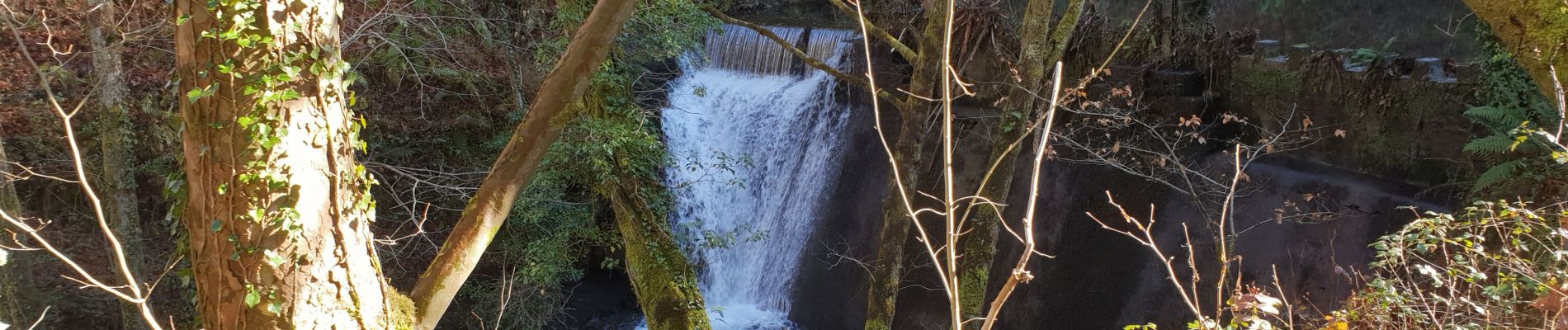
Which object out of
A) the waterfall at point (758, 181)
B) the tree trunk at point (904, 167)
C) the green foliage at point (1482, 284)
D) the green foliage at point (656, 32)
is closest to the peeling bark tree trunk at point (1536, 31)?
the green foliage at point (1482, 284)

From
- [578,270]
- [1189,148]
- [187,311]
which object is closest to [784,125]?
[578,270]

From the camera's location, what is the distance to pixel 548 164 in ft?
27.6

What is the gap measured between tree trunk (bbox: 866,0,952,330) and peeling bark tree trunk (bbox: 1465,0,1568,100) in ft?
12.4

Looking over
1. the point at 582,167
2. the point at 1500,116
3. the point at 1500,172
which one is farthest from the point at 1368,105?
the point at 582,167

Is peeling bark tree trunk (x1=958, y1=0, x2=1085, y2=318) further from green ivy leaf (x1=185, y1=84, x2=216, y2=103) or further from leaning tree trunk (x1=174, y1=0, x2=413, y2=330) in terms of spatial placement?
green ivy leaf (x1=185, y1=84, x2=216, y2=103)

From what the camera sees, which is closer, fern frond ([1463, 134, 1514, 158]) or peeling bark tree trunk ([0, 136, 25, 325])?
fern frond ([1463, 134, 1514, 158])

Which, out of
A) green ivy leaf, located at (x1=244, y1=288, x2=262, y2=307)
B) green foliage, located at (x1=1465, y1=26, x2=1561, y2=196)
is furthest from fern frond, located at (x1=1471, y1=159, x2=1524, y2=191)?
green ivy leaf, located at (x1=244, y1=288, x2=262, y2=307)

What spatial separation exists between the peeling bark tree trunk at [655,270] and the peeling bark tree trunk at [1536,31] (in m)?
5.10

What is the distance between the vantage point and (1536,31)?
287 centimetres

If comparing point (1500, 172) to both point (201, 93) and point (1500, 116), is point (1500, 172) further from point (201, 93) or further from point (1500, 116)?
point (201, 93)

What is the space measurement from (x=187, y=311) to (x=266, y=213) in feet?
27.0

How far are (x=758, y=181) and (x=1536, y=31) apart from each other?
27.8ft

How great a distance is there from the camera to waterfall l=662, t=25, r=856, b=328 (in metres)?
10.2

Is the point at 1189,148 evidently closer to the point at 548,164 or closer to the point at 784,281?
the point at 784,281
